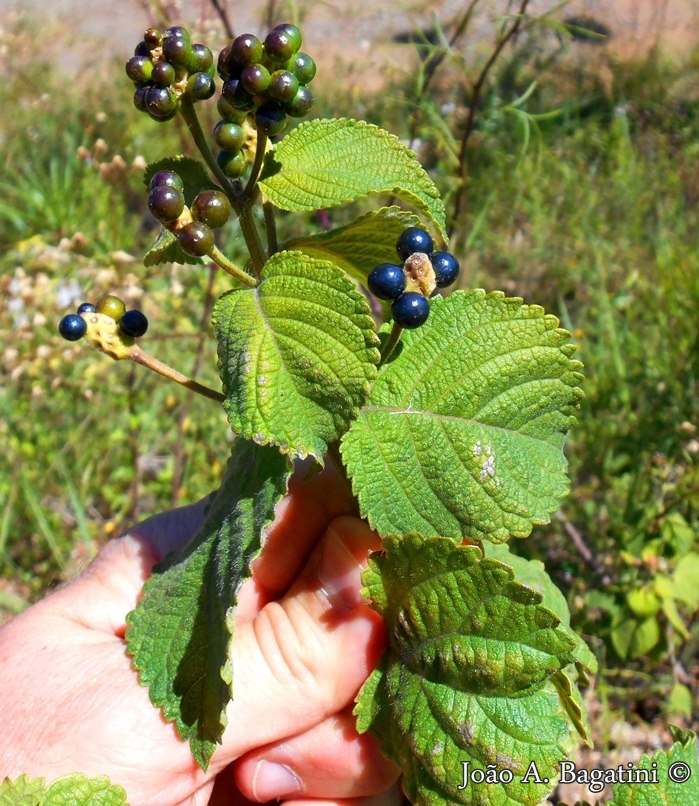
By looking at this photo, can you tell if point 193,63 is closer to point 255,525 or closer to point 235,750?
point 255,525

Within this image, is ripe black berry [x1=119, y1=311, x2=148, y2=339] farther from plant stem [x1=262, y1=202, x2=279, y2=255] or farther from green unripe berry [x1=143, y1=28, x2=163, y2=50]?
green unripe berry [x1=143, y1=28, x2=163, y2=50]

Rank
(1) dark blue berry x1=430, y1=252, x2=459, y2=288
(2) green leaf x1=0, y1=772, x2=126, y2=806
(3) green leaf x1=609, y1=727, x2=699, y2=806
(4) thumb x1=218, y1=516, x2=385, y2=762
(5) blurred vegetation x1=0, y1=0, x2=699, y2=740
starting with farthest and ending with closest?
(5) blurred vegetation x1=0, y1=0, x2=699, y2=740 < (4) thumb x1=218, y1=516, x2=385, y2=762 < (3) green leaf x1=609, y1=727, x2=699, y2=806 < (2) green leaf x1=0, y1=772, x2=126, y2=806 < (1) dark blue berry x1=430, y1=252, x2=459, y2=288

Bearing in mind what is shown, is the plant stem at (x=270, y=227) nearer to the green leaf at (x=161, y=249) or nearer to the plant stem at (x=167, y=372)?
the green leaf at (x=161, y=249)

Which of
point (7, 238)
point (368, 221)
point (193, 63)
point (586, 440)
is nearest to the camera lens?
point (193, 63)

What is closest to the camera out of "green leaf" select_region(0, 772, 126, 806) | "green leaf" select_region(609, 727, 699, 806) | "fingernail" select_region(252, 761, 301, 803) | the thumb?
"green leaf" select_region(0, 772, 126, 806)

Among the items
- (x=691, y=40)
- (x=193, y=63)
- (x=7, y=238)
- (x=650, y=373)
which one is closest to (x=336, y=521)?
(x=193, y=63)

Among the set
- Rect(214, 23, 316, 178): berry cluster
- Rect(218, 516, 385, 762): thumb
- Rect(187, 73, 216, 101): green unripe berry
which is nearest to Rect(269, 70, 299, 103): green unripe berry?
Rect(214, 23, 316, 178): berry cluster

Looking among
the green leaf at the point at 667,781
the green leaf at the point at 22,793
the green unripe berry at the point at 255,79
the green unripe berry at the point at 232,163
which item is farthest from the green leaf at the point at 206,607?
the green leaf at the point at 667,781
